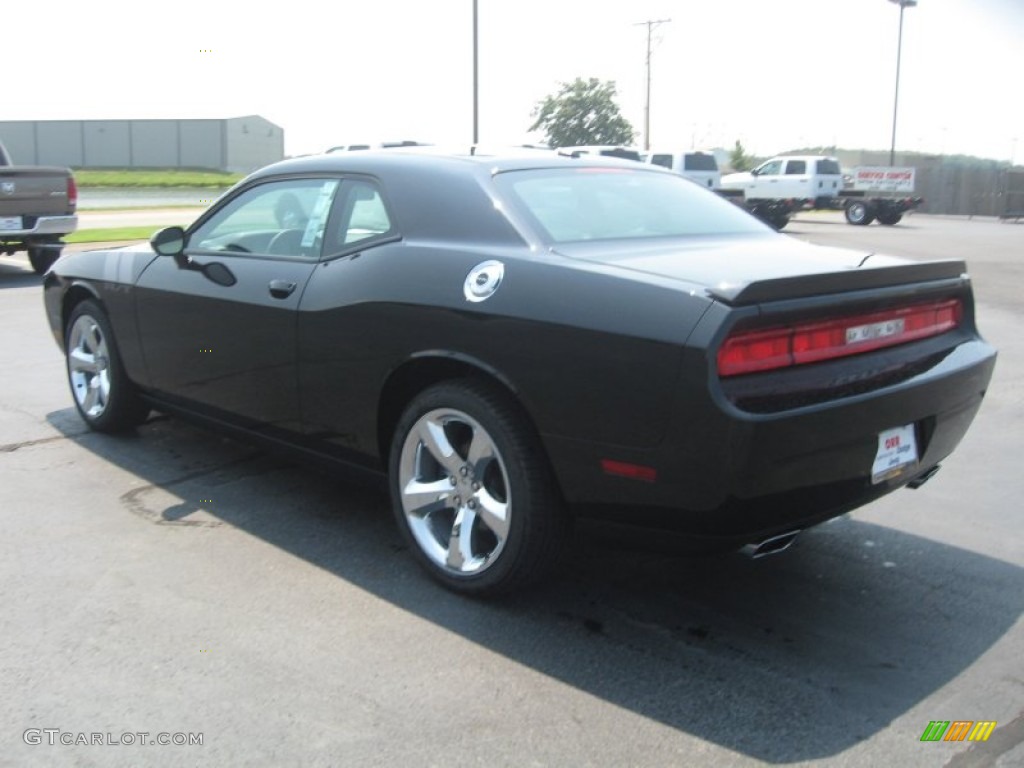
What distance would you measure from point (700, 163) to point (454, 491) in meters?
27.8

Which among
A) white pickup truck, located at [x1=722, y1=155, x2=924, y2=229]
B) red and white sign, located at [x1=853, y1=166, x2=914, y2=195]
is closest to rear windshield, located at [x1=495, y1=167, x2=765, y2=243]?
white pickup truck, located at [x1=722, y1=155, x2=924, y2=229]

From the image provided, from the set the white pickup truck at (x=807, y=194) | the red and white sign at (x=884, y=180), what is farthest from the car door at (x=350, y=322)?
the red and white sign at (x=884, y=180)

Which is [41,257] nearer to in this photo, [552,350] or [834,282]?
[552,350]

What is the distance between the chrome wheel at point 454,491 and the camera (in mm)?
3547

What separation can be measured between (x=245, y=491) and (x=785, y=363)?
2.78m

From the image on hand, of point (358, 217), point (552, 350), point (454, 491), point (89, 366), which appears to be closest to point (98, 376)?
point (89, 366)

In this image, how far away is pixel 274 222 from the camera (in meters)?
4.59

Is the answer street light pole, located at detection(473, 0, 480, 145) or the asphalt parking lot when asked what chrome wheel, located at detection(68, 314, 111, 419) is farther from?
street light pole, located at detection(473, 0, 480, 145)

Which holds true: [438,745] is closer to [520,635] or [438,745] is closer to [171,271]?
[520,635]

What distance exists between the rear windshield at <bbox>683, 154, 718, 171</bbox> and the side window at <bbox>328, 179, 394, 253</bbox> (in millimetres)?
26546

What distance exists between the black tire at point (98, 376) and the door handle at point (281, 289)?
1.55 meters

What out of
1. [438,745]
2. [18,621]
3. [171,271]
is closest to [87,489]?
[171,271]

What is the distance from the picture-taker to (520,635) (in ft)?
11.2

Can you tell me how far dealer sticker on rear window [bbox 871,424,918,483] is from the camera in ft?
10.9
